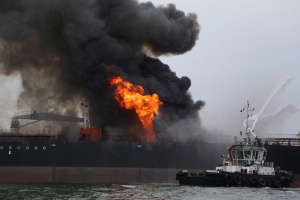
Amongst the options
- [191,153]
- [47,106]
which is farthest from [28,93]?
[191,153]

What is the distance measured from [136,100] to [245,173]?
1740 cm

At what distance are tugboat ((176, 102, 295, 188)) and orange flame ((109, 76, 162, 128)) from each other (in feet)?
40.0

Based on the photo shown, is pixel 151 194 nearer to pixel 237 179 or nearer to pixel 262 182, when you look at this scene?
pixel 237 179

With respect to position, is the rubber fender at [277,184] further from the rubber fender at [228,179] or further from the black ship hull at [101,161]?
the black ship hull at [101,161]

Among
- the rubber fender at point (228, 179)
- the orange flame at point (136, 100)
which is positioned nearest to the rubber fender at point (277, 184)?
the rubber fender at point (228, 179)

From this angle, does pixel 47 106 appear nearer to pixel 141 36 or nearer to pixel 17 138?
pixel 17 138

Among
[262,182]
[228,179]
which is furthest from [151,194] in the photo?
[262,182]

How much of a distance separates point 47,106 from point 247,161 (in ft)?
99.2

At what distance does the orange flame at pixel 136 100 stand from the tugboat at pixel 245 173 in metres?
12.2

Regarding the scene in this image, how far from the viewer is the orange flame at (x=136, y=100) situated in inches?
2456

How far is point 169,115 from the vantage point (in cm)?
6569

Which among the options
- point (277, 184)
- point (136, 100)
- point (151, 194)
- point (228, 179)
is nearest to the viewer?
point (151, 194)

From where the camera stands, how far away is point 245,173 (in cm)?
5109

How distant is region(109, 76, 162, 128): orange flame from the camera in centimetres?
6238
